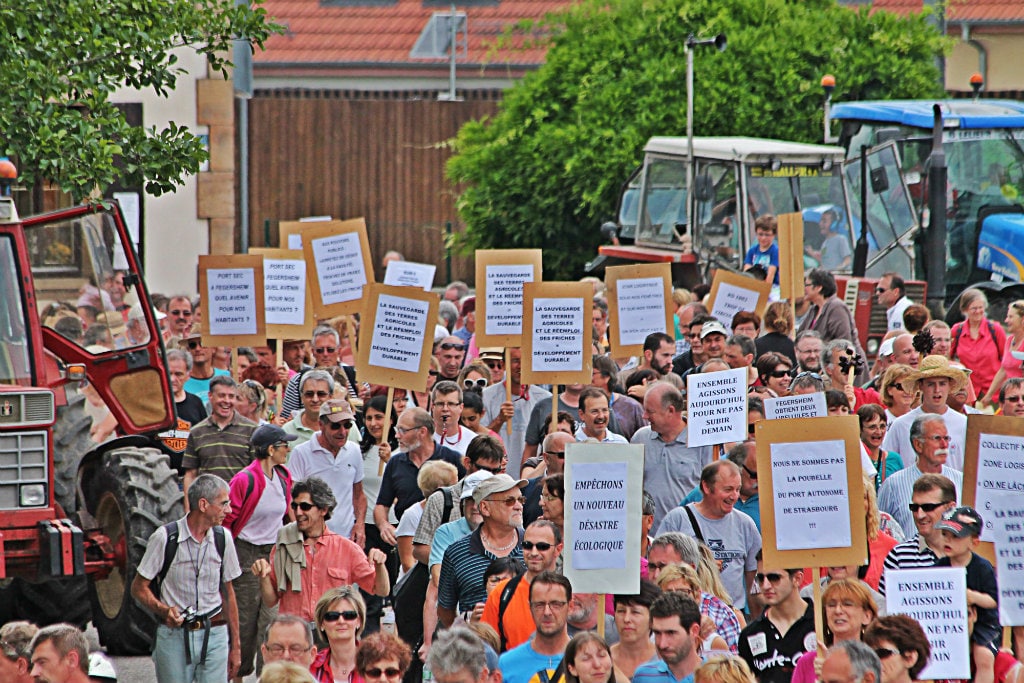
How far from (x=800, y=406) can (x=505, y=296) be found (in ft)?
11.4

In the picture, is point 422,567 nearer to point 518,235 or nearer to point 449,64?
point 518,235

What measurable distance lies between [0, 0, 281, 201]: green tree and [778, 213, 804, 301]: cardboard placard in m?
4.64

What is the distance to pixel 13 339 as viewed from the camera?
9391 mm

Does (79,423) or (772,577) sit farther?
(79,423)

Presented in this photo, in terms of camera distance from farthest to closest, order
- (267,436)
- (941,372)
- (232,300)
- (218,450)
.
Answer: (232,300)
(941,372)
(218,450)
(267,436)

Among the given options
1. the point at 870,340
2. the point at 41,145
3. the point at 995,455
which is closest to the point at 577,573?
the point at 995,455

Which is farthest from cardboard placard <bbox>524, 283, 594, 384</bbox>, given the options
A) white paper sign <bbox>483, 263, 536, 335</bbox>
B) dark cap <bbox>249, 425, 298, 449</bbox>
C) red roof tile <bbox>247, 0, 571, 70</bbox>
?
red roof tile <bbox>247, 0, 571, 70</bbox>

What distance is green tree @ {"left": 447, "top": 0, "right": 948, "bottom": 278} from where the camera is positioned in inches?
964

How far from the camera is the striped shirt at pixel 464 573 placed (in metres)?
8.23

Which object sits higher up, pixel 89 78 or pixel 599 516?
pixel 89 78

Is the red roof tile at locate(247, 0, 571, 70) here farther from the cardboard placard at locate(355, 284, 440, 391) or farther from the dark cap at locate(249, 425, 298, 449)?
the dark cap at locate(249, 425, 298, 449)

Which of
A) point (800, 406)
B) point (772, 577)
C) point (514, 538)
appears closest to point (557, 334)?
point (800, 406)

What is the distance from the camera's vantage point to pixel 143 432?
10.5m

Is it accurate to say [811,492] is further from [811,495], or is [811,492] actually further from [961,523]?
[961,523]
